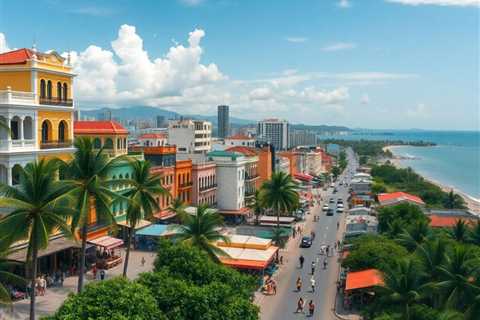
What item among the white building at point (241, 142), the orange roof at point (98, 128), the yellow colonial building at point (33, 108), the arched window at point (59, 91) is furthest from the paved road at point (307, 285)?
the white building at point (241, 142)

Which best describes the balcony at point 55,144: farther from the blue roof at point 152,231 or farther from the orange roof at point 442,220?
the orange roof at point 442,220

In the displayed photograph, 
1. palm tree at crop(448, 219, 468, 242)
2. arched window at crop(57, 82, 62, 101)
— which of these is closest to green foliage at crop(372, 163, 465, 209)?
palm tree at crop(448, 219, 468, 242)

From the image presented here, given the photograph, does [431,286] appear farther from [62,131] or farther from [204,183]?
[204,183]

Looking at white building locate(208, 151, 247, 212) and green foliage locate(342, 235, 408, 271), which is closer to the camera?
green foliage locate(342, 235, 408, 271)

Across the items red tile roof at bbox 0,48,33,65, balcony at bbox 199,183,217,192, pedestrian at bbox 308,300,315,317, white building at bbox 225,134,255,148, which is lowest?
pedestrian at bbox 308,300,315,317

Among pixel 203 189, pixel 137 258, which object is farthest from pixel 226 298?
pixel 203 189

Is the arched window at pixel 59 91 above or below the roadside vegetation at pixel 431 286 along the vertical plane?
above

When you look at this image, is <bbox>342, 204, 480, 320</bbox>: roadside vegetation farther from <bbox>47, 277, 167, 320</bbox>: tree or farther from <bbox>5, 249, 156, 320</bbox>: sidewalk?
<bbox>5, 249, 156, 320</bbox>: sidewalk

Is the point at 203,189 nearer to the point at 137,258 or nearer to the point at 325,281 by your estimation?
the point at 137,258
